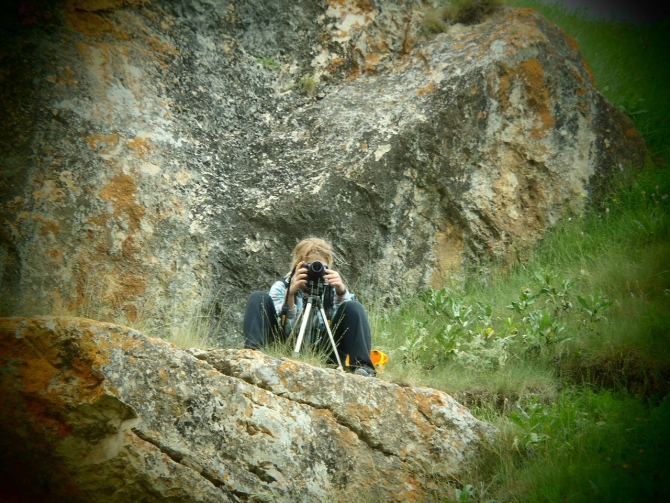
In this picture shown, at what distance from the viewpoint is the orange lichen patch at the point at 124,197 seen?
Result: 565 centimetres

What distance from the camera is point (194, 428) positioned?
11.4ft

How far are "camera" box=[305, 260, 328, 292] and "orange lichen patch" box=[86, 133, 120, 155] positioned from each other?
2.20 meters

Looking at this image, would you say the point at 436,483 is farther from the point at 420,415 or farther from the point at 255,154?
the point at 255,154

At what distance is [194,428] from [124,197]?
9.39 ft

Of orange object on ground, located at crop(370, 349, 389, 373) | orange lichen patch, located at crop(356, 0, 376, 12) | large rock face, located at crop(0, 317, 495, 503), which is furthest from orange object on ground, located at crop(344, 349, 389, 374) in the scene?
orange lichen patch, located at crop(356, 0, 376, 12)

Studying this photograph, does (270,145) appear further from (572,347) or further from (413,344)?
(572,347)

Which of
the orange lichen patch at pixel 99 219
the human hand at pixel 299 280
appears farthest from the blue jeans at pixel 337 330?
the orange lichen patch at pixel 99 219

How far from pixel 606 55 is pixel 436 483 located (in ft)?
26.4

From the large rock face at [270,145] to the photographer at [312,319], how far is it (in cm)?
102

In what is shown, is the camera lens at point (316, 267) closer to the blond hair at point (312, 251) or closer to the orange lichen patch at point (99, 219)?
the blond hair at point (312, 251)

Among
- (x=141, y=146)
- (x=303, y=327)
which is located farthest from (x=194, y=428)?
(x=141, y=146)

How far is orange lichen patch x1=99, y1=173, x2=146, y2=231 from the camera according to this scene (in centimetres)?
565

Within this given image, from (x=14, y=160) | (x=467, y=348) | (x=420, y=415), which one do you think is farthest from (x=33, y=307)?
(x=467, y=348)

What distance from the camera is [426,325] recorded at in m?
6.05
